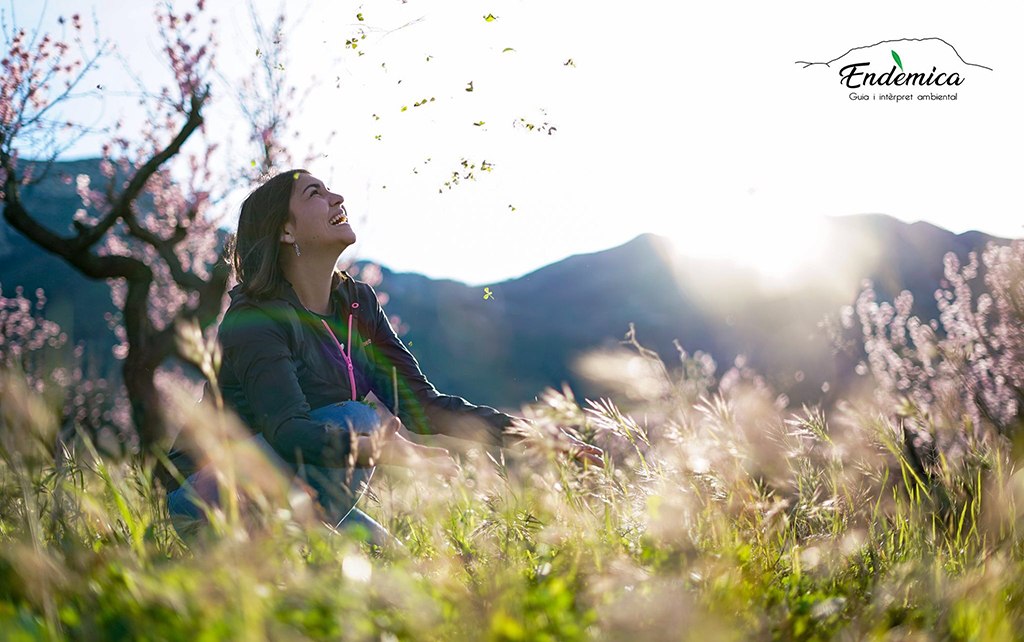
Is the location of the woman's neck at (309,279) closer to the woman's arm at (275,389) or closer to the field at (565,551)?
the woman's arm at (275,389)

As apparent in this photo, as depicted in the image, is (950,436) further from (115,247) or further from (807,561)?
(115,247)

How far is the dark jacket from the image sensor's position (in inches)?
106

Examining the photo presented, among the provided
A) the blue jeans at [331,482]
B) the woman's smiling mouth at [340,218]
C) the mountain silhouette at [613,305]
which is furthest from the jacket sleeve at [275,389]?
the mountain silhouette at [613,305]

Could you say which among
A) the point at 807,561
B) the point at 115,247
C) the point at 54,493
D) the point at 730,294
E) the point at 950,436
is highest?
the point at 115,247

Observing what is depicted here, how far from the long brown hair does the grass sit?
0.98m

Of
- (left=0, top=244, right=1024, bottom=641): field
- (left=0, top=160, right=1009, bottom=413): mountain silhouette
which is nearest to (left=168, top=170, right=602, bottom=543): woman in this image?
(left=0, top=244, right=1024, bottom=641): field

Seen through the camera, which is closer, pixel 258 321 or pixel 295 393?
pixel 295 393

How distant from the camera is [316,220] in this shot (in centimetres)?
349

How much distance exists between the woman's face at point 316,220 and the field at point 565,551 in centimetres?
115

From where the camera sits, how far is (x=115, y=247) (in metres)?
18.1

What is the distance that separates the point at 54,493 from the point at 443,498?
1218mm

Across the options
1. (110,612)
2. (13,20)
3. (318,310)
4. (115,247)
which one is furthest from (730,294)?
(110,612)

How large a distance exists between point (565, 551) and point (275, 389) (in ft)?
4.40

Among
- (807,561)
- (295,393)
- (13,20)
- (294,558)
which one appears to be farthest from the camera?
(13,20)
